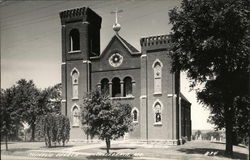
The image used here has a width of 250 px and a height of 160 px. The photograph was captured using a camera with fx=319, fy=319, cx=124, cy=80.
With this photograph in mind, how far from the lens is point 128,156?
69.2ft

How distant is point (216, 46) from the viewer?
65.9 ft

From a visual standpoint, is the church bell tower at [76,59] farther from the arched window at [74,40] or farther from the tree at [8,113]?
the tree at [8,113]

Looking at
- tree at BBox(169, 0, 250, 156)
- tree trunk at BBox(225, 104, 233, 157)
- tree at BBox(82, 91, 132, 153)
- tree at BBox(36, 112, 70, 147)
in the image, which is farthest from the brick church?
tree at BBox(82, 91, 132, 153)

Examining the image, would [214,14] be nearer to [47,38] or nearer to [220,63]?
[220,63]

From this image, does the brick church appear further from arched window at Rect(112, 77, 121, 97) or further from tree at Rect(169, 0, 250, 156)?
tree at Rect(169, 0, 250, 156)

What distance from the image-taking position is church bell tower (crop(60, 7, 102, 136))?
34.0 metres

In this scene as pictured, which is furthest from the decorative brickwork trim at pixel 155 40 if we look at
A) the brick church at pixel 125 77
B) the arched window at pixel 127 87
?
the arched window at pixel 127 87

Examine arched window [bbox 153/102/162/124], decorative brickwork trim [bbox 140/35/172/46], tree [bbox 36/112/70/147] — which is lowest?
tree [bbox 36/112/70/147]

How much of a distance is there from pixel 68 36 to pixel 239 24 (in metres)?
20.1

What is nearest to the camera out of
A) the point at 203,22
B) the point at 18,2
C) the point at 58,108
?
the point at 18,2

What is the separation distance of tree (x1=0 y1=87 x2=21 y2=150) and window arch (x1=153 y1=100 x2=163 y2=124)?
1374 centimetres

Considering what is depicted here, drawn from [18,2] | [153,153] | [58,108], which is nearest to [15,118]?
[18,2]

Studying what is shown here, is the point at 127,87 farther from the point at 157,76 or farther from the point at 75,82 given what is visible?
the point at 75,82

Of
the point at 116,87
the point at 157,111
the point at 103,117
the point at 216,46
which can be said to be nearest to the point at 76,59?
the point at 116,87
